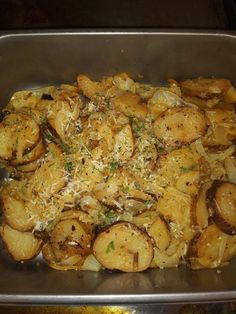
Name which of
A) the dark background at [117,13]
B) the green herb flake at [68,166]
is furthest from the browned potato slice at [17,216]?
the dark background at [117,13]

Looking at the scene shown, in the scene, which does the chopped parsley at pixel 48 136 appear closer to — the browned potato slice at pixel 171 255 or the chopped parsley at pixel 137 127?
the chopped parsley at pixel 137 127

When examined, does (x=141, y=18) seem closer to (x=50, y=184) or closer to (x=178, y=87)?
(x=178, y=87)

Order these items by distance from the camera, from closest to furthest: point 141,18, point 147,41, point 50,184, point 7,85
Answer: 1. point 50,184
2. point 147,41
3. point 7,85
4. point 141,18

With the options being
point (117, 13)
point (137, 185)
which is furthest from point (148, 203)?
point (117, 13)

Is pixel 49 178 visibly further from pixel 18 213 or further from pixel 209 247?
pixel 209 247

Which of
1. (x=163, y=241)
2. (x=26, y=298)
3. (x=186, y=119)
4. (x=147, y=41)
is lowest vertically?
(x=26, y=298)

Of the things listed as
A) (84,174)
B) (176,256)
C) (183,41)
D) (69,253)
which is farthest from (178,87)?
(69,253)

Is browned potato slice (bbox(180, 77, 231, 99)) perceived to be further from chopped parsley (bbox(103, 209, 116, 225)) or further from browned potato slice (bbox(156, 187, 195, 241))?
chopped parsley (bbox(103, 209, 116, 225))
